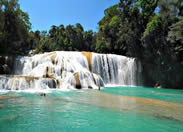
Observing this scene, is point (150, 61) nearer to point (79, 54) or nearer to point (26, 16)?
point (79, 54)

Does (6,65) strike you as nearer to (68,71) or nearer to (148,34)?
(68,71)

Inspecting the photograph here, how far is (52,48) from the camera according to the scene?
38.7 m

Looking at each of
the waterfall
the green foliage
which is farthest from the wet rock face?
the green foliage

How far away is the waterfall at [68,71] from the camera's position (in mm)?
13209

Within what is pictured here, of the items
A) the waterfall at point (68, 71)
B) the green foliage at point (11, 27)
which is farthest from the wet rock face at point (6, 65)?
the green foliage at point (11, 27)

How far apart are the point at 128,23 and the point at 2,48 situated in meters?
19.2

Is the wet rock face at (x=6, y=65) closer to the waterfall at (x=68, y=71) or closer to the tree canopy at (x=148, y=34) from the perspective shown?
the waterfall at (x=68, y=71)

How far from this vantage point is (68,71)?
56.7ft

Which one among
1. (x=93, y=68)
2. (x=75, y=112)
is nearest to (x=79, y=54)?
(x=93, y=68)

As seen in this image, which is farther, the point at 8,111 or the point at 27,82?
the point at 27,82

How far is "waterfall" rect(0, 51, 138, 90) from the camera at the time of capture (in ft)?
43.3

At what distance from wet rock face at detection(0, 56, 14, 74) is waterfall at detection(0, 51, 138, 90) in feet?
1.88

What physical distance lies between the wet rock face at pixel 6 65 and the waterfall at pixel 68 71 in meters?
0.57

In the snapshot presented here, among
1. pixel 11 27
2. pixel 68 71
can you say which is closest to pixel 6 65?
pixel 11 27
